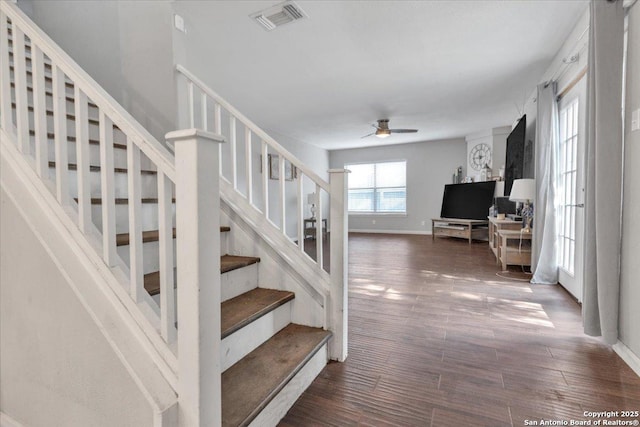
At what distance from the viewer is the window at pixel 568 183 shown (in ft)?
9.99

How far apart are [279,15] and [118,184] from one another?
1.83m

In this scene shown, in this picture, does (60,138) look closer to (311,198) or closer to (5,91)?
(5,91)

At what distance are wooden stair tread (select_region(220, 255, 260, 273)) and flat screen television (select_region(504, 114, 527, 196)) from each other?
4178mm

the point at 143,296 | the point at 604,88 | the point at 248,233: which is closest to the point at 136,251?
the point at 143,296

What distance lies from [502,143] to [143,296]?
292 inches

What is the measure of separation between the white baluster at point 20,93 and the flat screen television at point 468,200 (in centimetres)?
718

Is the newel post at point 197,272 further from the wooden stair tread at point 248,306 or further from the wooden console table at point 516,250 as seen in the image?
the wooden console table at point 516,250

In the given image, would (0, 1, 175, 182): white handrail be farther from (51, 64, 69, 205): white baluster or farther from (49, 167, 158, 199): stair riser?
(49, 167, 158, 199): stair riser

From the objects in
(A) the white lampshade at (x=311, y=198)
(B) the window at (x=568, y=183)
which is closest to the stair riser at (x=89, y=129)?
(B) the window at (x=568, y=183)

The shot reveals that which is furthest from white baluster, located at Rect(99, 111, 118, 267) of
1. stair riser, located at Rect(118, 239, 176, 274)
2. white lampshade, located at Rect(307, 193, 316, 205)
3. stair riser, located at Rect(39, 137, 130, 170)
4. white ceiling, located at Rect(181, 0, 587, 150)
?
white lampshade, located at Rect(307, 193, 316, 205)

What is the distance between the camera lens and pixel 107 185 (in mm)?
1068

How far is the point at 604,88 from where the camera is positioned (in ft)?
6.07

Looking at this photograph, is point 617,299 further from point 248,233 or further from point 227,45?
point 227,45

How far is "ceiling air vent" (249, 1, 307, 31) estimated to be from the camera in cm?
245
